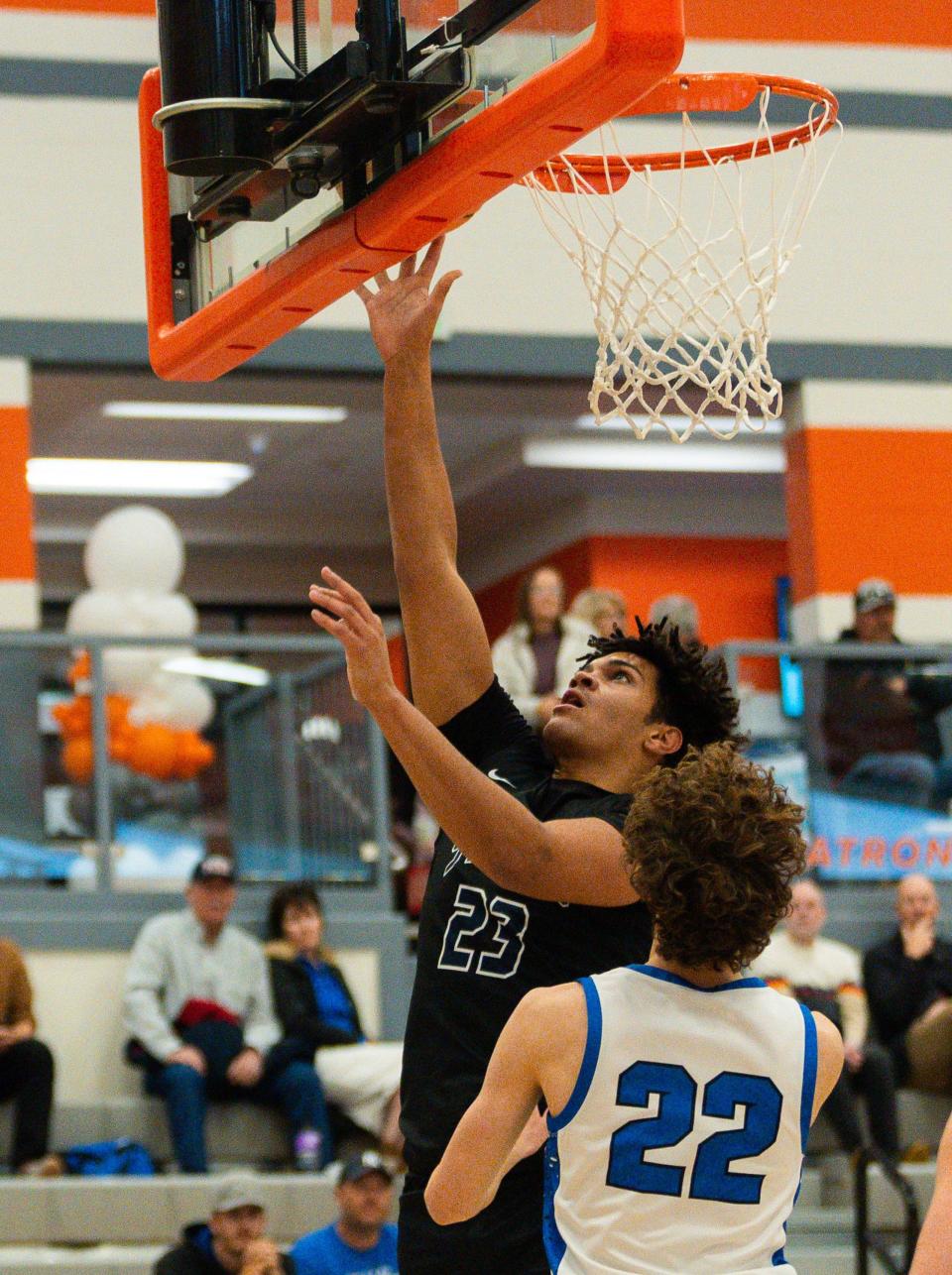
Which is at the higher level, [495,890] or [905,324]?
[905,324]

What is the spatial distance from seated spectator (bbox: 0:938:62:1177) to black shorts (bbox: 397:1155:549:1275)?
221 inches

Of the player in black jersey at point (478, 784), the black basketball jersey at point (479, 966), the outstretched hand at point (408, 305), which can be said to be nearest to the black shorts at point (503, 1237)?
the player in black jersey at point (478, 784)

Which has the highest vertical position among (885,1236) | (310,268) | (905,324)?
(905,324)

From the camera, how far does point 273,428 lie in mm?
15117

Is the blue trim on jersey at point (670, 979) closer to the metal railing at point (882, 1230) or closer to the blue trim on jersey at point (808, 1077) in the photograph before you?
the blue trim on jersey at point (808, 1077)

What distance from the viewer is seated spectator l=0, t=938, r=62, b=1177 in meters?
8.86

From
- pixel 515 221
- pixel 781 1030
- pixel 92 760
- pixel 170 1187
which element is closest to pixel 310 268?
pixel 781 1030

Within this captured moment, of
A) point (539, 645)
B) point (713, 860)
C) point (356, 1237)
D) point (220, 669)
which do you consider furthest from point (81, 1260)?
point (713, 860)

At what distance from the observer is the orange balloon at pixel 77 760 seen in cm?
984

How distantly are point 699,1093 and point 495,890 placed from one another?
84cm

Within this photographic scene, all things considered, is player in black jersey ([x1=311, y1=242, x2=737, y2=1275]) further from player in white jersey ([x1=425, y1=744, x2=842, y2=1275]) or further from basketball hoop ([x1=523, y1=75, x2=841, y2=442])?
basketball hoop ([x1=523, y1=75, x2=841, y2=442])

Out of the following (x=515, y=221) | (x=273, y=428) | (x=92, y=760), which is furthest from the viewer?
(x=273, y=428)

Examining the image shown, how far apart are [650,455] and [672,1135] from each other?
13099 millimetres

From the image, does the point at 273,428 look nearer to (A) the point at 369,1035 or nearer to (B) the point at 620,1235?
(A) the point at 369,1035
